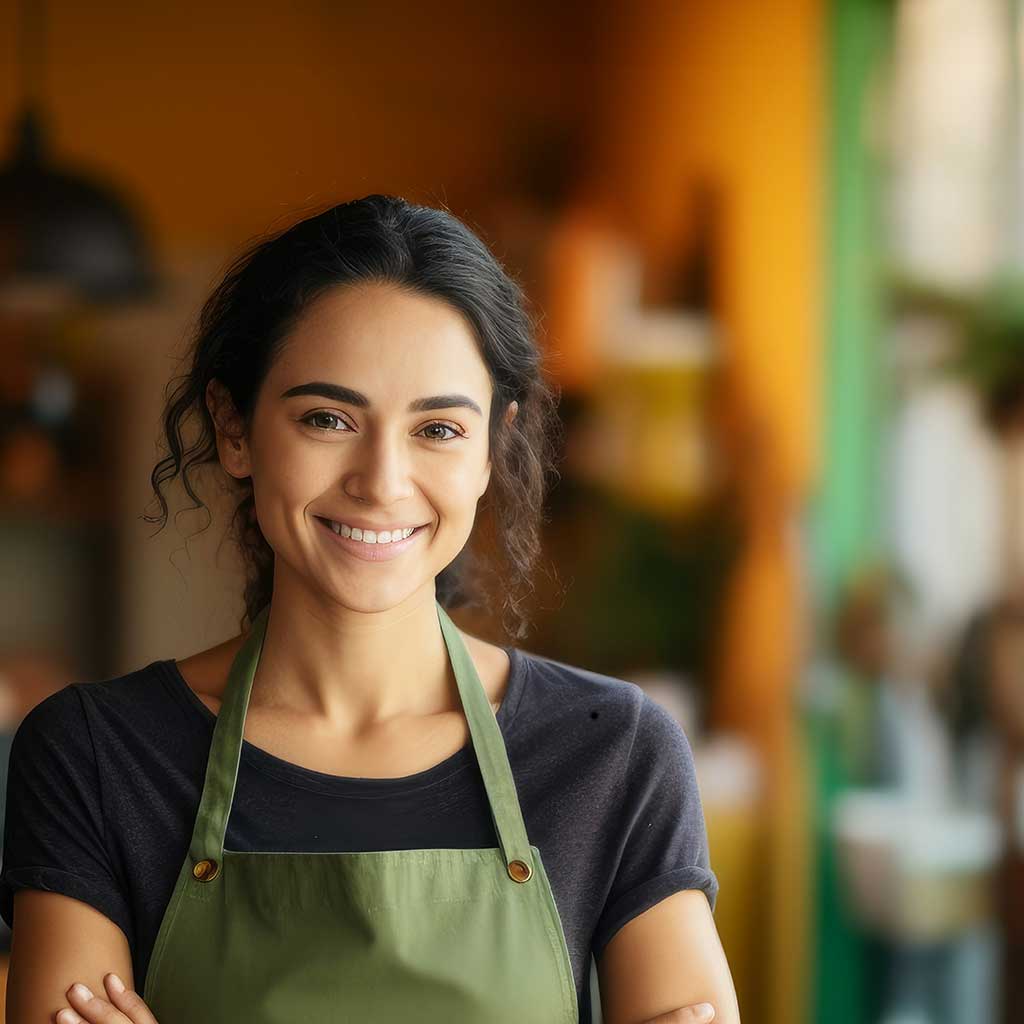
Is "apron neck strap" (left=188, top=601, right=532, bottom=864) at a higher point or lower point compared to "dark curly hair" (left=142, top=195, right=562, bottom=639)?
lower

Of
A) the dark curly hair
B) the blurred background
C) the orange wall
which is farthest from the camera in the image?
the orange wall

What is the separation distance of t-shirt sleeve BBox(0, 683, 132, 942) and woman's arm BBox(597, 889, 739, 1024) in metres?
0.40

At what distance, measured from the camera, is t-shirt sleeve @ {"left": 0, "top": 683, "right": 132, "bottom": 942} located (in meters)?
1.22

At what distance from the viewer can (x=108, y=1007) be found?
1161mm

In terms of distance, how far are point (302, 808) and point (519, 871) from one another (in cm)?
19

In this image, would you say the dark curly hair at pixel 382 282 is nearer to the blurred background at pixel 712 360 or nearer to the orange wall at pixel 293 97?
the blurred background at pixel 712 360

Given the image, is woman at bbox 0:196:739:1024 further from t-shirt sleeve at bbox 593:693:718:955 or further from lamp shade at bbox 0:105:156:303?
lamp shade at bbox 0:105:156:303

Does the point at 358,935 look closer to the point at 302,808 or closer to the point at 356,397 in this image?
the point at 302,808

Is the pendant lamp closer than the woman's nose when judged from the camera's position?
No

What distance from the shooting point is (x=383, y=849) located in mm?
1246

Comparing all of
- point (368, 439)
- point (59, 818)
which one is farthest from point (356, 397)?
point (59, 818)

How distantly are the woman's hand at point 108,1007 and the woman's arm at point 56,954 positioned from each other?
15mm

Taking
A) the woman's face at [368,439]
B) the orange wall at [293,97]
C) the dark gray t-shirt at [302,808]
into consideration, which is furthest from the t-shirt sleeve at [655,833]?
the orange wall at [293,97]

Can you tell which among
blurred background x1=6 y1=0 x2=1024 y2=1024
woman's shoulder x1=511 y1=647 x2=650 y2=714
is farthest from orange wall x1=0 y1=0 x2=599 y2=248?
woman's shoulder x1=511 y1=647 x2=650 y2=714
